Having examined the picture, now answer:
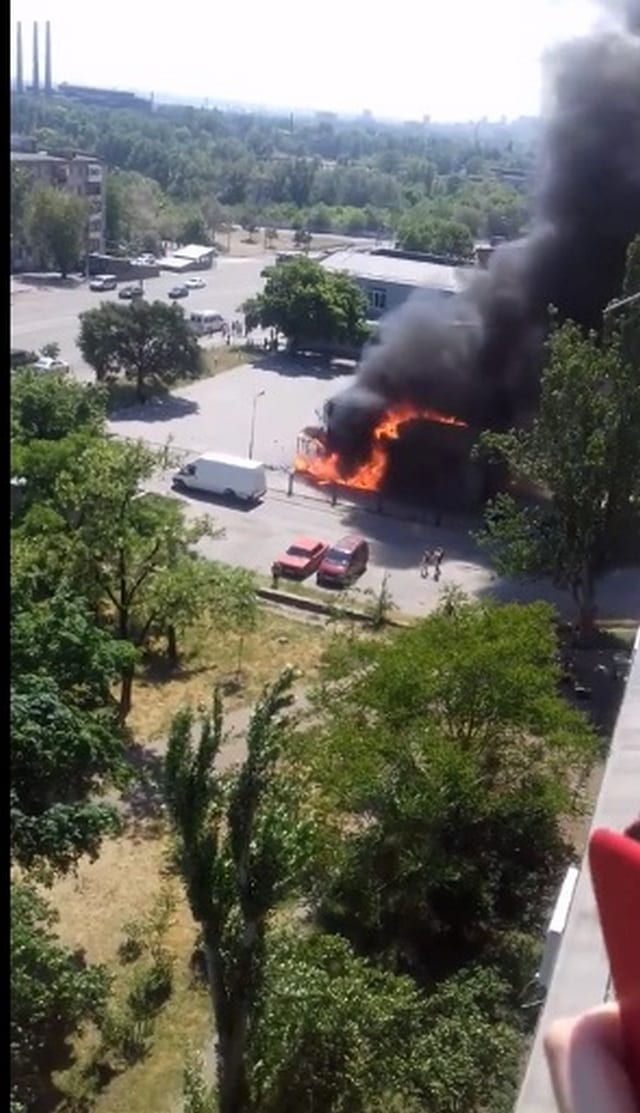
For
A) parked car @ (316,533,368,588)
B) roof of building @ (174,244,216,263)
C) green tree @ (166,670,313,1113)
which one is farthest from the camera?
roof of building @ (174,244,216,263)

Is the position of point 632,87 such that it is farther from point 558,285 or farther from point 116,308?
point 116,308

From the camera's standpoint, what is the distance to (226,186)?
4756 centimetres

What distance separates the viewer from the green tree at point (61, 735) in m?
5.48

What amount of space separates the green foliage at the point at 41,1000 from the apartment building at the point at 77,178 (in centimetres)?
2454

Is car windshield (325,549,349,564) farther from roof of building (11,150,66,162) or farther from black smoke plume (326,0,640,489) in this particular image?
roof of building (11,150,66,162)

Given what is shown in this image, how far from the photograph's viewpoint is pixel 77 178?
2997cm

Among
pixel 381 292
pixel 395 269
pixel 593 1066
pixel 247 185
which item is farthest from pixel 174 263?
pixel 593 1066

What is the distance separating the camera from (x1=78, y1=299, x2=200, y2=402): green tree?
56.0 ft

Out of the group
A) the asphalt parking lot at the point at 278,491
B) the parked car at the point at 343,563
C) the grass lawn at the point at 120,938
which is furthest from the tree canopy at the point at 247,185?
the grass lawn at the point at 120,938

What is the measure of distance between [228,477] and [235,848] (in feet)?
31.6

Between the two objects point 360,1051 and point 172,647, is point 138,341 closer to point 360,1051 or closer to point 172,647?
point 172,647

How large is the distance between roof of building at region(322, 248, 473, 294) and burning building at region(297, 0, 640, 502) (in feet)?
26.4

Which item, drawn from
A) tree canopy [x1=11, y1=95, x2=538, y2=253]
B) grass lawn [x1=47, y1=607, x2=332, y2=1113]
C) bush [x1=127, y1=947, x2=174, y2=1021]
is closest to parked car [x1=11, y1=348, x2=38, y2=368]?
tree canopy [x1=11, y1=95, x2=538, y2=253]

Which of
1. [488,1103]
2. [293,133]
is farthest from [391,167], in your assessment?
[488,1103]
